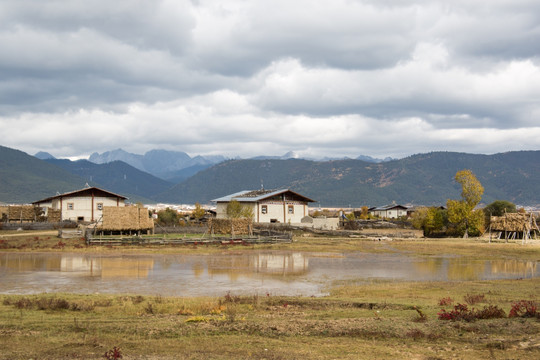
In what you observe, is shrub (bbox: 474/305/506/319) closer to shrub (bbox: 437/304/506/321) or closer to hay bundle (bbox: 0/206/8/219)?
shrub (bbox: 437/304/506/321)

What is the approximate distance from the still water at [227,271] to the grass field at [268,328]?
5008 millimetres

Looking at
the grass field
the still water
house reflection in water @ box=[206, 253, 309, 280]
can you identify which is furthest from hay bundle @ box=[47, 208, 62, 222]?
the grass field

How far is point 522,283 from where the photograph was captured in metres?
27.7

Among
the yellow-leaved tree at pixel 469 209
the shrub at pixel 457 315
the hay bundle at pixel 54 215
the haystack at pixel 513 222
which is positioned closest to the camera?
the shrub at pixel 457 315

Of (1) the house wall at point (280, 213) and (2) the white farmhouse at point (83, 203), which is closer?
(2) the white farmhouse at point (83, 203)

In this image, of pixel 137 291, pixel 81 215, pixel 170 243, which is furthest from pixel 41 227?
pixel 137 291

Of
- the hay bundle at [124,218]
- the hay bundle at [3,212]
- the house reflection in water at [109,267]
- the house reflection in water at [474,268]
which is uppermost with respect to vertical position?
the hay bundle at [3,212]

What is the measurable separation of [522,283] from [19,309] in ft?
78.3

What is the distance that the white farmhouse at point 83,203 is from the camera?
74.9 meters

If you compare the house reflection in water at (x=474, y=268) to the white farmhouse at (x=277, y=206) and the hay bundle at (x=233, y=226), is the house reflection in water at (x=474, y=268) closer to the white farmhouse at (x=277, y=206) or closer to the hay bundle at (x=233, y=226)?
the hay bundle at (x=233, y=226)

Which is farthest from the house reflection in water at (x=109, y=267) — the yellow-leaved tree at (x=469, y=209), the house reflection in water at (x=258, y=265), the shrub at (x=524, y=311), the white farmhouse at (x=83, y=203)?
the yellow-leaved tree at (x=469, y=209)

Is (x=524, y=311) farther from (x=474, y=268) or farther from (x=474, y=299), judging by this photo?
(x=474, y=268)

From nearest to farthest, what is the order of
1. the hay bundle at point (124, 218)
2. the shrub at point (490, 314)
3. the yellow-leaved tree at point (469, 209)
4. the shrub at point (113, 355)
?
the shrub at point (113, 355) → the shrub at point (490, 314) → the hay bundle at point (124, 218) → the yellow-leaved tree at point (469, 209)

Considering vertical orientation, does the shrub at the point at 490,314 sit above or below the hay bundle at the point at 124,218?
below
